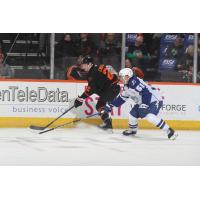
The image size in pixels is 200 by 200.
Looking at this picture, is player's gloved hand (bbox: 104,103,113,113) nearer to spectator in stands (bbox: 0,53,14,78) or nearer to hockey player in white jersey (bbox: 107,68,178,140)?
hockey player in white jersey (bbox: 107,68,178,140)

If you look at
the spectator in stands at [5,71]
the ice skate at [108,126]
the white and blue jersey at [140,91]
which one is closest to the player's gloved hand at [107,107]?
the ice skate at [108,126]

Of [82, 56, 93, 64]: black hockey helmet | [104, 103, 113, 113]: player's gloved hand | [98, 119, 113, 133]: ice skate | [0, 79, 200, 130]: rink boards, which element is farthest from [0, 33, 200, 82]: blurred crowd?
[98, 119, 113, 133]: ice skate

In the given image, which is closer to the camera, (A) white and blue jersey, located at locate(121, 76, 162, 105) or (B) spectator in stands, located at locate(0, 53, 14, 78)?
(A) white and blue jersey, located at locate(121, 76, 162, 105)

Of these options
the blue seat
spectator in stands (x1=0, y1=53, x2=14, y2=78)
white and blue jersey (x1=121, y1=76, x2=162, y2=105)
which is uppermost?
the blue seat

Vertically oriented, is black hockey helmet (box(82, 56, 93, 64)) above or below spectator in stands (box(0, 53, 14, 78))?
above

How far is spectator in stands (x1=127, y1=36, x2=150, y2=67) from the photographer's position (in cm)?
783

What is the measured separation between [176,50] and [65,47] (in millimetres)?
1514

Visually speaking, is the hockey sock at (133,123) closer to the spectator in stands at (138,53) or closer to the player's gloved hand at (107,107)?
the player's gloved hand at (107,107)

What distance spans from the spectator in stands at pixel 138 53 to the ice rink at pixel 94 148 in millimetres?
1009

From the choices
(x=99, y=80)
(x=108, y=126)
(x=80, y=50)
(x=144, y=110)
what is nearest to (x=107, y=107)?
(x=108, y=126)

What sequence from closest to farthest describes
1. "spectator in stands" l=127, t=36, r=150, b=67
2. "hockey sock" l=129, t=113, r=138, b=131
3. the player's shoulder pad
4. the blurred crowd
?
1. the player's shoulder pad
2. "hockey sock" l=129, t=113, r=138, b=131
3. the blurred crowd
4. "spectator in stands" l=127, t=36, r=150, b=67

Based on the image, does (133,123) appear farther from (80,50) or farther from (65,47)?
(65,47)

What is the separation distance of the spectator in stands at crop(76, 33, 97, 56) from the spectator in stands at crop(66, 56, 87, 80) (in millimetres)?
91

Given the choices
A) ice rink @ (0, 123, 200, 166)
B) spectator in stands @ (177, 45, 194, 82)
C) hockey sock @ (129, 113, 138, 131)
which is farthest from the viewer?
spectator in stands @ (177, 45, 194, 82)
